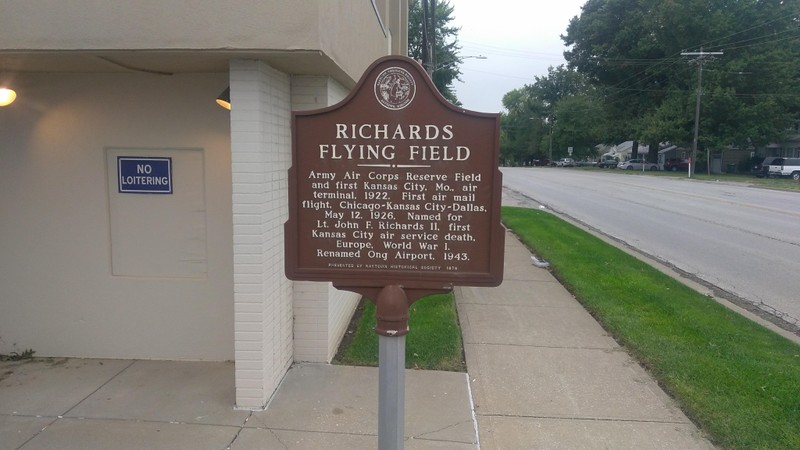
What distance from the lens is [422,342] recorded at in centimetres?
569

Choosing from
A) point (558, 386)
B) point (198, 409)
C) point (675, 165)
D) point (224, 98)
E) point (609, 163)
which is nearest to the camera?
point (198, 409)

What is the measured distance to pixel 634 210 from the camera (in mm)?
19188

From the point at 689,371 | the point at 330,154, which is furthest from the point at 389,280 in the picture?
the point at 689,371

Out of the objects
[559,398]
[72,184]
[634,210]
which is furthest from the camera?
[634,210]

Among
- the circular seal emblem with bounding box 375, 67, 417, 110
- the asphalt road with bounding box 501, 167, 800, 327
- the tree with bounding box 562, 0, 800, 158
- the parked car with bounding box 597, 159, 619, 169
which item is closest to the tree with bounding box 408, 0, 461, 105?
the asphalt road with bounding box 501, 167, 800, 327

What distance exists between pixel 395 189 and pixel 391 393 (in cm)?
94

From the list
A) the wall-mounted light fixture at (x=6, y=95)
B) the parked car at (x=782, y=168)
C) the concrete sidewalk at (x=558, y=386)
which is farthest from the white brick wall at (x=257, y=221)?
the parked car at (x=782, y=168)

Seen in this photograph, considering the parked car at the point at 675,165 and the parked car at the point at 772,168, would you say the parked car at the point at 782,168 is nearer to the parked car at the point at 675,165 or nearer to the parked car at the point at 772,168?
the parked car at the point at 772,168

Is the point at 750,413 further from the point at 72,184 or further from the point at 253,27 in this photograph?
the point at 72,184

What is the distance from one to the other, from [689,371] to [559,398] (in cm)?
129

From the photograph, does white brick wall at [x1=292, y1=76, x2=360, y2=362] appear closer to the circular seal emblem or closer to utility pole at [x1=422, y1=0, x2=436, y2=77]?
the circular seal emblem

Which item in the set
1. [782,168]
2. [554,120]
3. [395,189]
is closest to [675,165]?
[782,168]

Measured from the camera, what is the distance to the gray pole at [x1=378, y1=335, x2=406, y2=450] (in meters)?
2.71

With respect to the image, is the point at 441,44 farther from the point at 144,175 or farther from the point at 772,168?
the point at 144,175
